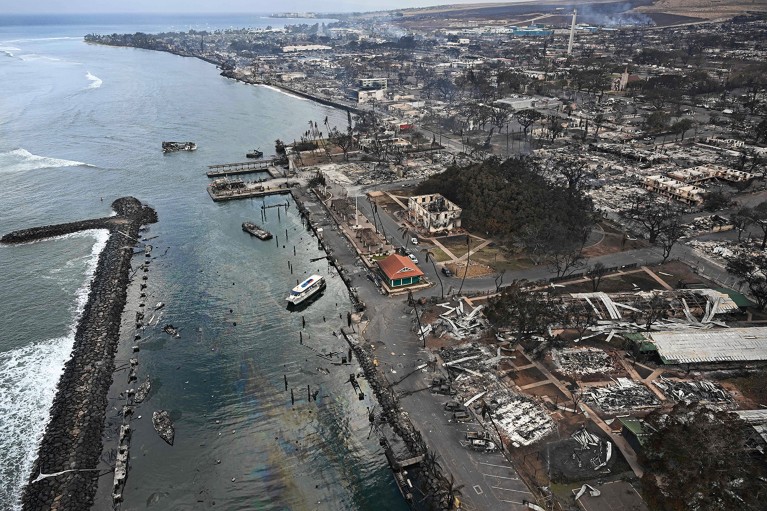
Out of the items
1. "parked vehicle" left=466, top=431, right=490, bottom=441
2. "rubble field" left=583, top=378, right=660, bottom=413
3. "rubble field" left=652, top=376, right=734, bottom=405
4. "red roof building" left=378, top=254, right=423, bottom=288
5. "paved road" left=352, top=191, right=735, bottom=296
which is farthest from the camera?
"paved road" left=352, top=191, right=735, bottom=296

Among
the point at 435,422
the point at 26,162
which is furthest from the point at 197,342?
the point at 26,162

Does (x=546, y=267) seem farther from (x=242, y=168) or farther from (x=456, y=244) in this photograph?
(x=242, y=168)

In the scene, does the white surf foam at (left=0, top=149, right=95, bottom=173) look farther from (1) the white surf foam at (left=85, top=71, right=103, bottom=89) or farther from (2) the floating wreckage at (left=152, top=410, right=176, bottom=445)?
(1) the white surf foam at (left=85, top=71, right=103, bottom=89)

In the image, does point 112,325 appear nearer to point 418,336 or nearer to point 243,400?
point 243,400

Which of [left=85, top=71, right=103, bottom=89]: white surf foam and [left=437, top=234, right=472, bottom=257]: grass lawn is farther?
[left=85, top=71, right=103, bottom=89]: white surf foam

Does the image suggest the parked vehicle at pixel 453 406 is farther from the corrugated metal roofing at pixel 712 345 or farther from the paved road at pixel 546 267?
the corrugated metal roofing at pixel 712 345

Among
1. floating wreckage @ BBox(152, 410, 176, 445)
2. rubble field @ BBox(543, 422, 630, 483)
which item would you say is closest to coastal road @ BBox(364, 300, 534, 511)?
rubble field @ BBox(543, 422, 630, 483)


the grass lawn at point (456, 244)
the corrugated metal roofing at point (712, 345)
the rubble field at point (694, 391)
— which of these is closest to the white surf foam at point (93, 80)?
the grass lawn at point (456, 244)
